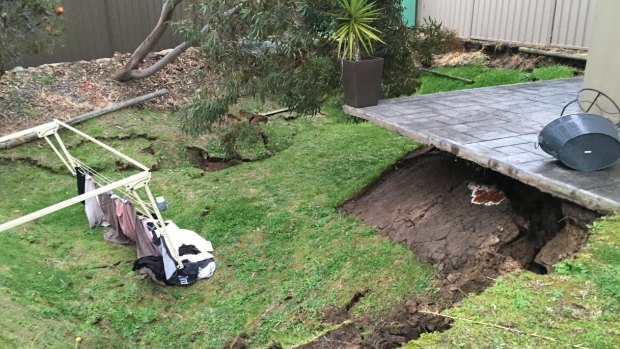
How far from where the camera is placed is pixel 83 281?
5090 millimetres

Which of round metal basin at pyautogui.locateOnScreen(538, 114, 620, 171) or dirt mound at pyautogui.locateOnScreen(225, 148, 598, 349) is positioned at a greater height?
round metal basin at pyautogui.locateOnScreen(538, 114, 620, 171)

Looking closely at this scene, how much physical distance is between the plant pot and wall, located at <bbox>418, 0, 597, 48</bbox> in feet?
14.4

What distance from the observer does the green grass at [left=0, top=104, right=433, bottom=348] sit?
4.36 meters

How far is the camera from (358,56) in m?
5.84

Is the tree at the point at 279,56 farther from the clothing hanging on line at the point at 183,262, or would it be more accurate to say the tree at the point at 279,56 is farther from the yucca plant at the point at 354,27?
the clothing hanging on line at the point at 183,262

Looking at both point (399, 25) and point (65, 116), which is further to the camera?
point (65, 116)

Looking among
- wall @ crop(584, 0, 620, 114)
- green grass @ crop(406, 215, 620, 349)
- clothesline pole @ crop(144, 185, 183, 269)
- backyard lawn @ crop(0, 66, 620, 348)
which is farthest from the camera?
clothesline pole @ crop(144, 185, 183, 269)

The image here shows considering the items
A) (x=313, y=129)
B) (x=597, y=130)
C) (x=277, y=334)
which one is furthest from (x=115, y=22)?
(x=597, y=130)

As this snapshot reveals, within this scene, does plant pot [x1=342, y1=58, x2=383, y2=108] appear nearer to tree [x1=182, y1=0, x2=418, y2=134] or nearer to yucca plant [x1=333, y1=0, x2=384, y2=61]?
yucca plant [x1=333, y1=0, x2=384, y2=61]

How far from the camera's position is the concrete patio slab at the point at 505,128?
12.3ft

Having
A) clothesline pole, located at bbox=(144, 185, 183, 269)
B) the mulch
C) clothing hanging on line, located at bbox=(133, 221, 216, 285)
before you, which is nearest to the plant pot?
the mulch

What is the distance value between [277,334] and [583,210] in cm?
240

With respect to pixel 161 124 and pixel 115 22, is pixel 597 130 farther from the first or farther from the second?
pixel 115 22

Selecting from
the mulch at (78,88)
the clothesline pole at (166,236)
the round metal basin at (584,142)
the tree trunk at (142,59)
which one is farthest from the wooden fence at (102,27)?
the round metal basin at (584,142)
